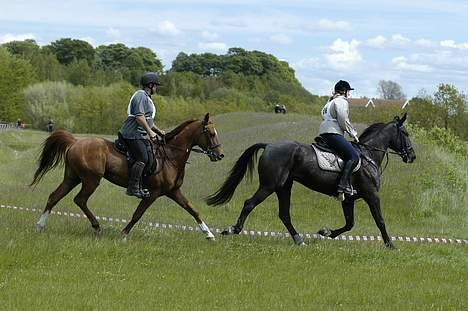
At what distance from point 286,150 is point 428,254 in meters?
3.20

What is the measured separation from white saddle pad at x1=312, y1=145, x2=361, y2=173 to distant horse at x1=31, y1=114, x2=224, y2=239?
191 cm

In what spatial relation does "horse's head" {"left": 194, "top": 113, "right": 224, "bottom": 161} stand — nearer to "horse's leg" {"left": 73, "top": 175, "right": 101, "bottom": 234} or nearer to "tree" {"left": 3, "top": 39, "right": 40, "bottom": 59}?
"horse's leg" {"left": 73, "top": 175, "right": 101, "bottom": 234}

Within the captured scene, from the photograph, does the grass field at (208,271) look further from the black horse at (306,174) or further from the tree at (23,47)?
the tree at (23,47)

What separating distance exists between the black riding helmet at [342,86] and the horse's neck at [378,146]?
1.37m

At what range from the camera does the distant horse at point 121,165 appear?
1405 cm

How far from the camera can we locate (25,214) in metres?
17.5

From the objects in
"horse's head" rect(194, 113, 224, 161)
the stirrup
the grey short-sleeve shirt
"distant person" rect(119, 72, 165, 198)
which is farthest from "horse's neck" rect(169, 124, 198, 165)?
the stirrup

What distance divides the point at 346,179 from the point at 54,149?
216 inches

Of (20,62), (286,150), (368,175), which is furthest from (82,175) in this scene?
(20,62)

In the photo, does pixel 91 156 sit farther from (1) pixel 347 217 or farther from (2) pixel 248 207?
(1) pixel 347 217

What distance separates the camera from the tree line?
7344cm

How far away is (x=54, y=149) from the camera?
49.1ft

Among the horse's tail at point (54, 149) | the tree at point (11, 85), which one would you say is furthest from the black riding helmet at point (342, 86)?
the tree at point (11, 85)

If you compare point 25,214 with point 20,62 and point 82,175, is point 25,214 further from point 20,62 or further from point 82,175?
point 20,62
